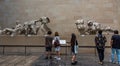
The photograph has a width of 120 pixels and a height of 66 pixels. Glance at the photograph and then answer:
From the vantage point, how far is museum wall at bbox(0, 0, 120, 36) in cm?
1778

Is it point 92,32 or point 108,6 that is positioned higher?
point 108,6

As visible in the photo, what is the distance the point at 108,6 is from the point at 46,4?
439cm

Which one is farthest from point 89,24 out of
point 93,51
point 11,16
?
point 11,16

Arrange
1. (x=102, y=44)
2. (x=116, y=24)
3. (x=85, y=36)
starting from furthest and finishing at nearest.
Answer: (x=116, y=24) → (x=85, y=36) → (x=102, y=44)

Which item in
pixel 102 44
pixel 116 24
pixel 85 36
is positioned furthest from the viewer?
pixel 116 24

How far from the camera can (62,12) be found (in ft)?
59.6

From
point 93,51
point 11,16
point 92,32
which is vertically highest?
point 11,16

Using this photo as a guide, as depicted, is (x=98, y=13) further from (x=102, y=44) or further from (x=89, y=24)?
(x=102, y=44)

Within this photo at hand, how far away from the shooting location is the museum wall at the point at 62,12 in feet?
58.3

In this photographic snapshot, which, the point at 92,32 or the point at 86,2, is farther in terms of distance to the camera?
the point at 86,2

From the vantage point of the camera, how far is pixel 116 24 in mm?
17594

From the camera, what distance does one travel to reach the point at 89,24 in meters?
14.7

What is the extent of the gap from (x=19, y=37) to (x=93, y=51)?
432 cm

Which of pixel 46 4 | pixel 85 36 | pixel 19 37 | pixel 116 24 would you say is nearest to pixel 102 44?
pixel 85 36
